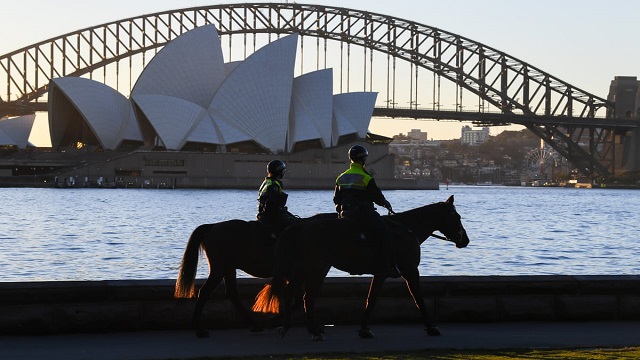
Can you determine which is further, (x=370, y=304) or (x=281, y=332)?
(x=370, y=304)

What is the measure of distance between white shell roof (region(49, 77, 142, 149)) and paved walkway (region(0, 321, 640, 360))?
335 feet

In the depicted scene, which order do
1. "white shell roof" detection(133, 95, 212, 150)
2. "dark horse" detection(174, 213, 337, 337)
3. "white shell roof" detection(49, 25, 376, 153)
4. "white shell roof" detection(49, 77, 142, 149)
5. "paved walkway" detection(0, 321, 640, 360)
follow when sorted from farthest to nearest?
"white shell roof" detection(49, 77, 142, 149), "white shell roof" detection(133, 95, 212, 150), "white shell roof" detection(49, 25, 376, 153), "dark horse" detection(174, 213, 337, 337), "paved walkway" detection(0, 321, 640, 360)

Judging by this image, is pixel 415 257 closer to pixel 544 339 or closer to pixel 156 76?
pixel 544 339

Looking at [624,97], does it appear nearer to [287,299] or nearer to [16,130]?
[16,130]

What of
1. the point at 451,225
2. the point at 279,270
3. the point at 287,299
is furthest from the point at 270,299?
the point at 451,225

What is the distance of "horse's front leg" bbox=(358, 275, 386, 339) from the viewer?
1088cm

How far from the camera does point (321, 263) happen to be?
35.0ft

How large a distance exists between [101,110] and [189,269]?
10529cm

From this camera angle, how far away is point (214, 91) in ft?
363

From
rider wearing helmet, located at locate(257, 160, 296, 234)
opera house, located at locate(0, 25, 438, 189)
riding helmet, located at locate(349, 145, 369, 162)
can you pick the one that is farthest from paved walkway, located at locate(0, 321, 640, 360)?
opera house, located at locate(0, 25, 438, 189)

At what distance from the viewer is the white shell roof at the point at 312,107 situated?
114m

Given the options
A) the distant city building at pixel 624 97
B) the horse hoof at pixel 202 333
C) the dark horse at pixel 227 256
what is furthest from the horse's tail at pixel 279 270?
the distant city building at pixel 624 97

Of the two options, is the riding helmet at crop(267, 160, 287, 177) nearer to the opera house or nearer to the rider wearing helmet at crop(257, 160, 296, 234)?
the rider wearing helmet at crop(257, 160, 296, 234)

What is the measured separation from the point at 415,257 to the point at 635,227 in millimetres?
43318
